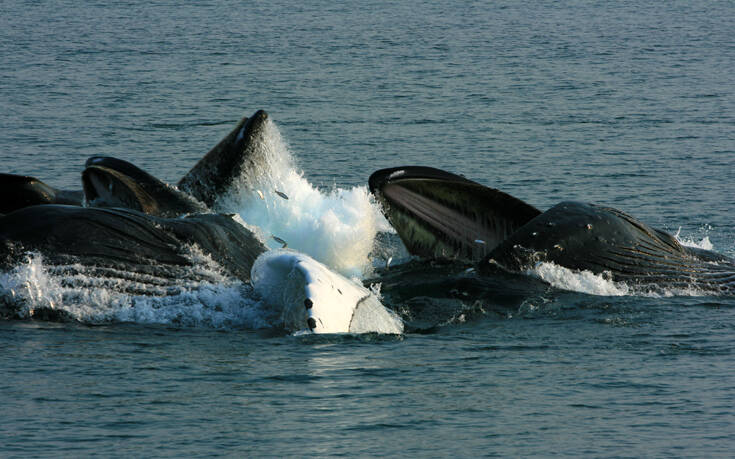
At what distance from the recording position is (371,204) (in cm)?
1554

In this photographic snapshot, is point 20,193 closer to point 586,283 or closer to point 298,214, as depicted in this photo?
point 298,214

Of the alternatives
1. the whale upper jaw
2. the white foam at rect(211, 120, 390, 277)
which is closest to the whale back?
the whale upper jaw

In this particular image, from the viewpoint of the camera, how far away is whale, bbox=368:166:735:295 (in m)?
11.3

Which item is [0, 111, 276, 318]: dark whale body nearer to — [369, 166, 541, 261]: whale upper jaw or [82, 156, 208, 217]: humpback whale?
[82, 156, 208, 217]: humpback whale

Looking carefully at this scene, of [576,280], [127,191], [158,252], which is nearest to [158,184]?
[127,191]

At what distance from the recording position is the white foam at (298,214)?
45.1ft

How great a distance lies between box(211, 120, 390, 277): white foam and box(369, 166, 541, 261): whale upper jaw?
1385 mm

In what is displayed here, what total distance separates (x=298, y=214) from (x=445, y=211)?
3637mm

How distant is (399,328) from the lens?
394 inches

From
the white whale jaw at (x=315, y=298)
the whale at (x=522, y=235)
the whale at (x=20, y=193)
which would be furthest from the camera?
the whale at (x=20, y=193)

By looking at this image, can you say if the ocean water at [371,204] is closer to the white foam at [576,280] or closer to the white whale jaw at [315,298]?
the white foam at [576,280]

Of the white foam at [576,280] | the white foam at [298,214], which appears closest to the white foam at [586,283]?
the white foam at [576,280]

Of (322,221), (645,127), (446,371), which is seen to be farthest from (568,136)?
(446,371)

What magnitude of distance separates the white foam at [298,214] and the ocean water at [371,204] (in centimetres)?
4
